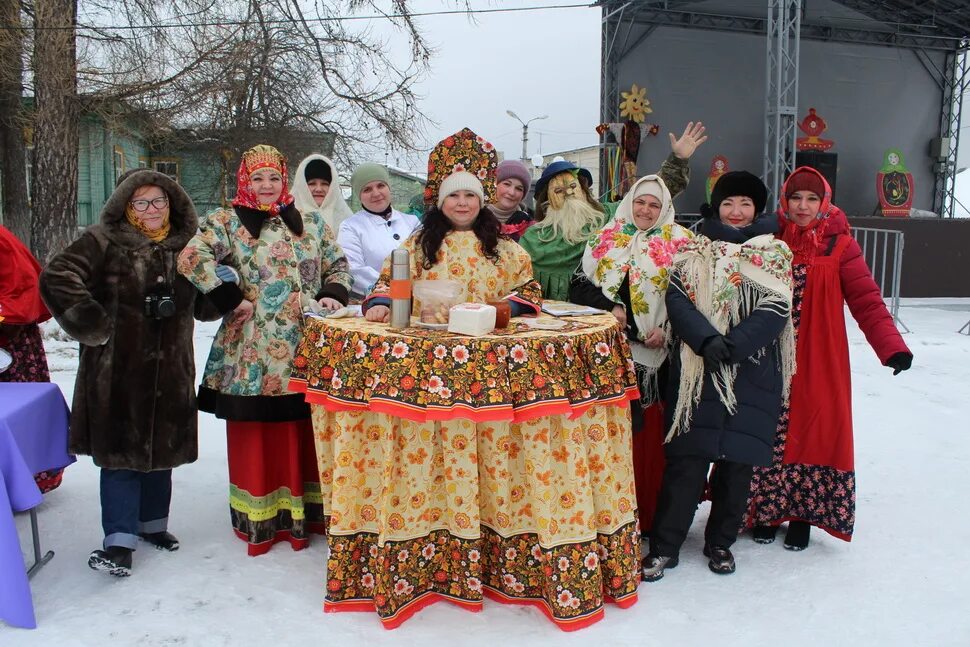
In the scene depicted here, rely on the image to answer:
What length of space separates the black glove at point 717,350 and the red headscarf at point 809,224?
2.32 feet

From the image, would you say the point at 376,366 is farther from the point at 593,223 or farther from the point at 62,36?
the point at 62,36

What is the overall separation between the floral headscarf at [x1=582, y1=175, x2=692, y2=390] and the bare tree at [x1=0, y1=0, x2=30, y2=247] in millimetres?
8170

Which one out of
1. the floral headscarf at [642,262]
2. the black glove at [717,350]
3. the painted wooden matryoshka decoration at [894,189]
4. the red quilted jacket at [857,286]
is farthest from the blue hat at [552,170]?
the painted wooden matryoshka decoration at [894,189]

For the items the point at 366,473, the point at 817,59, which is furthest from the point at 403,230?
the point at 817,59

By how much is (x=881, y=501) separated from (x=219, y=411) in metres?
3.43

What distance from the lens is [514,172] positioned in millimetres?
4145

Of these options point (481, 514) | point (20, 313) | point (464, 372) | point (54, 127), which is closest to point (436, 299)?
point (464, 372)

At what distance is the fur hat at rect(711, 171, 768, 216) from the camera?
3.19 m

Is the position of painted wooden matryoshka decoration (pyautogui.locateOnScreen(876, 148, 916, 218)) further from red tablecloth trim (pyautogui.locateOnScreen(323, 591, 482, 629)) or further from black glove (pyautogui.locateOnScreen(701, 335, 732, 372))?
red tablecloth trim (pyautogui.locateOnScreen(323, 591, 482, 629))

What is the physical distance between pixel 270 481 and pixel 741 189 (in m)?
2.44

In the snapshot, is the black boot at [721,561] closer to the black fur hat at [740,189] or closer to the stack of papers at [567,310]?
the stack of papers at [567,310]

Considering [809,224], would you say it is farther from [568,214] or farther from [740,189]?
[568,214]

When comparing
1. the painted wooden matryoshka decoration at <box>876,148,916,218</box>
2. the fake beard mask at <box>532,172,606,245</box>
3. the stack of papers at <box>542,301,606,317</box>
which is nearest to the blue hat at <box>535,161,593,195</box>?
the fake beard mask at <box>532,172,606,245</box>

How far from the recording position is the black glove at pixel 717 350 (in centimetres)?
285
